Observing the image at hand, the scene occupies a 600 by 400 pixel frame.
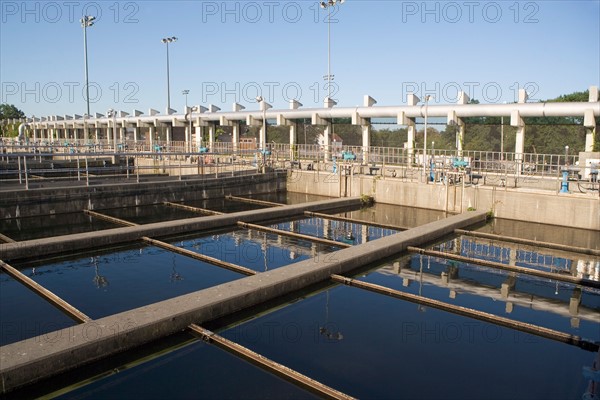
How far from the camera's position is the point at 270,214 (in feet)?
48.5

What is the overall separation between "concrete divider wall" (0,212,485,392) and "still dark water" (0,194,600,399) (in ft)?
0.79

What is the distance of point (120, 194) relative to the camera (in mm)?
16219

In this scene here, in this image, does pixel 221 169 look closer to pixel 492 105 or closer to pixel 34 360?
pixel 492 105

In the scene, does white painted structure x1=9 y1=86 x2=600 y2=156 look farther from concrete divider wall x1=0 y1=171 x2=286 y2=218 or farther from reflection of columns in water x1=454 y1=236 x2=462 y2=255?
reflection of columns in water x1=454 y1=236 x2=462 y2=255

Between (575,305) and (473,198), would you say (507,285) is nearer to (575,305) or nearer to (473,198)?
(575,305)

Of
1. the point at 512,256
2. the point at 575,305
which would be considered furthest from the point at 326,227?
the point at 575,305

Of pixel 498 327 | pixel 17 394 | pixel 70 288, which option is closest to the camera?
pixel 17 394

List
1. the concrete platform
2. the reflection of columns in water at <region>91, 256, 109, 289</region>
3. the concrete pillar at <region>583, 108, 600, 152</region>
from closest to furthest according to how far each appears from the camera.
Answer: the reflection of columns in water at <region>91, 256, 109, 289</region> → the concrete platform → the concrete pillar at <region>583, 108, 600, 152</region>

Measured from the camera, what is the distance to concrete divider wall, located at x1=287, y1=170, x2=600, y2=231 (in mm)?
14484

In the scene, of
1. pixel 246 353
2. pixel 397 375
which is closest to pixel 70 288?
pixel 246 353

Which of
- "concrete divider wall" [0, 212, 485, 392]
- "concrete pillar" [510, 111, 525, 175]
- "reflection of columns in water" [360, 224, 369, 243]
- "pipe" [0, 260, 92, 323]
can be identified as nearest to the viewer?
"concrete divider wall" [0, 212, 485, 392]

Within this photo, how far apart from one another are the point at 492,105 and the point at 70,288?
713 inches

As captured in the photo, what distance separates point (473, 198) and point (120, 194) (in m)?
11.6

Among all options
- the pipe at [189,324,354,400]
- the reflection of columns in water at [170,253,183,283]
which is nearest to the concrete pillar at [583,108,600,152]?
the reflection of columns in water at [170,253,183,283]
